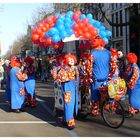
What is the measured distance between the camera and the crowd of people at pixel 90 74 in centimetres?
875

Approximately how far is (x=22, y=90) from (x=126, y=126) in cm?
368

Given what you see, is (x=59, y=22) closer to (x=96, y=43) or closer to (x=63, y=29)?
(x=63, y=29)

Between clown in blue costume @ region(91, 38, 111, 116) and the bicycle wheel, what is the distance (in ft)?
1.14

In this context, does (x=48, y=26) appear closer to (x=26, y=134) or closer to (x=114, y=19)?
(x=26, y=134)

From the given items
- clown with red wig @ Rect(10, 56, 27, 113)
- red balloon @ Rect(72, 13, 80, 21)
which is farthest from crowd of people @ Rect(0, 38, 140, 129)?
clown with red wig @ Rect(10, 56, 27, 113)

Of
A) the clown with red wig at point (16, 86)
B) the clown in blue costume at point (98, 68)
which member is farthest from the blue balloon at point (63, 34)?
the clown with red wig at point (16, 86)

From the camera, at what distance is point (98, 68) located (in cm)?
915

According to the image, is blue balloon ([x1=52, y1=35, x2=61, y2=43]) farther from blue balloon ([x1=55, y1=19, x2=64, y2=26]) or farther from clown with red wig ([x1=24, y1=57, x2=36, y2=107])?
clown with red wig ([x1=24, y1=57, x2=36, y2=107])

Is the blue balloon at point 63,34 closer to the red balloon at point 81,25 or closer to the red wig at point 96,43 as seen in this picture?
the red balloon at point 81,25

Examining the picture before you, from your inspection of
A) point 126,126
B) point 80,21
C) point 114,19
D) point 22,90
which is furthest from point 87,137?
point 114,19

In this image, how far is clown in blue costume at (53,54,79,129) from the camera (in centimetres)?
871

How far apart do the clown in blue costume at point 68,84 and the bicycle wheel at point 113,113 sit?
2.38 ft

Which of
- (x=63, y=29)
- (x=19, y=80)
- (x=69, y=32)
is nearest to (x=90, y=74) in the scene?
(x=69, y=32)

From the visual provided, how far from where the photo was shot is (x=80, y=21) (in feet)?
30.3
